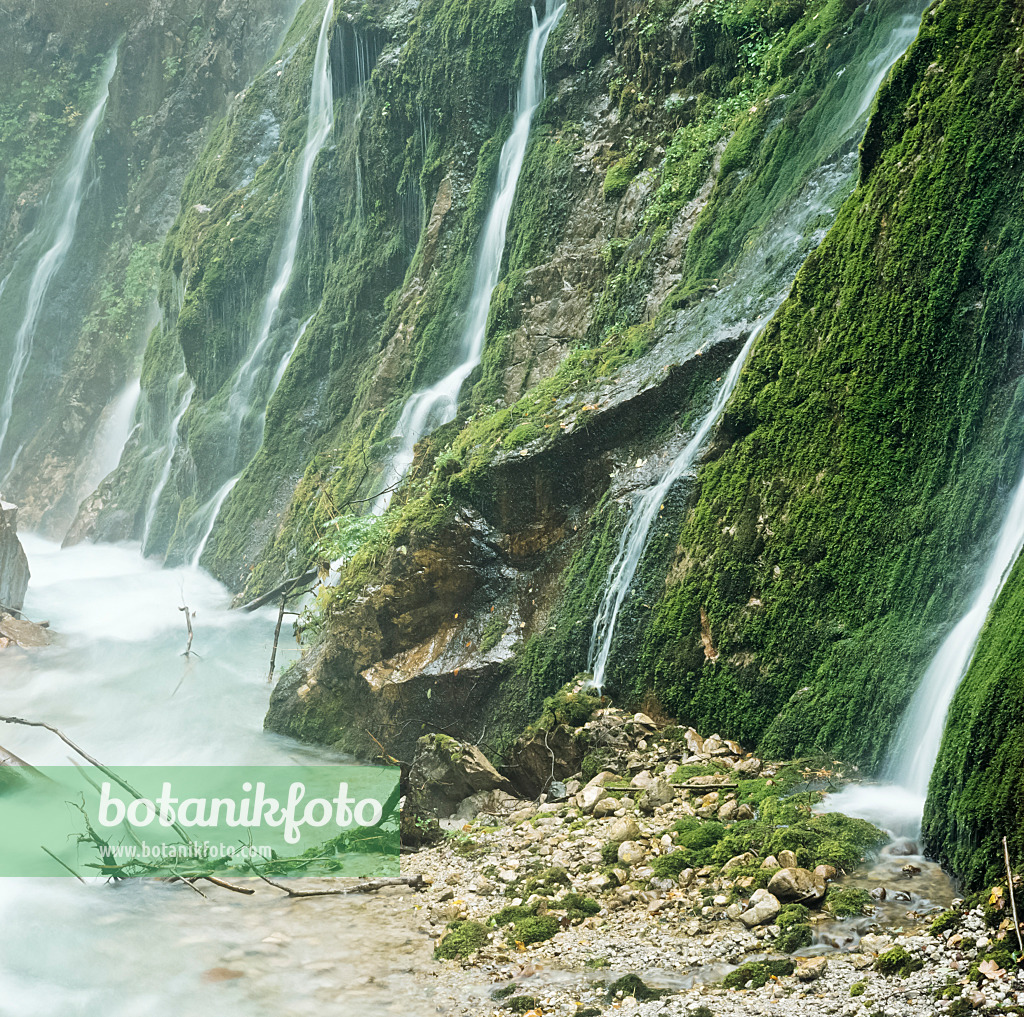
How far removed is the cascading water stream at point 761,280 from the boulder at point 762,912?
3.11m

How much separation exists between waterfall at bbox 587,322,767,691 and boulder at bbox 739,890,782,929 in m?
3.10

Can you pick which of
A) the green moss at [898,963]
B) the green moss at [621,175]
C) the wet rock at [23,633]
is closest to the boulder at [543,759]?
the green moss at [898,963]

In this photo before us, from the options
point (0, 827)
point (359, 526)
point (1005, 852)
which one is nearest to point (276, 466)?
point (359, 526)

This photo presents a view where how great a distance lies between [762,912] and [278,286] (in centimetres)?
1819

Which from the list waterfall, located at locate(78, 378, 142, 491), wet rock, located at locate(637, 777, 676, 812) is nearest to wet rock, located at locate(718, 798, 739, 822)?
wet rock, located at locate(637, 777, 676, 812)

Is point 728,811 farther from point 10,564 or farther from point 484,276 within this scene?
point 10,564

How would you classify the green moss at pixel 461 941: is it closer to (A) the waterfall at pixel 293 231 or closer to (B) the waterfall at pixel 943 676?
(B) the waterfall at pixel 943 676

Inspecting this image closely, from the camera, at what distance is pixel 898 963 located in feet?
12.6

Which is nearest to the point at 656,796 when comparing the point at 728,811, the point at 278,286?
the point at 728,811

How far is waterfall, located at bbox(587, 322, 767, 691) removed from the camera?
768 centimetres

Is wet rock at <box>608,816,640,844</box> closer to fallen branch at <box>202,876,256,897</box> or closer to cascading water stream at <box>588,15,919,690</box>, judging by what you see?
cascading water stream at <box>588,15,919,690</box>

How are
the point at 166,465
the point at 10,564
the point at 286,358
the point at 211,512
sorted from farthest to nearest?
the point at 166,465 < the point at 211,512 < the point at 286,358 < the point at 10,564

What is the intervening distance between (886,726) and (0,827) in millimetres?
6250

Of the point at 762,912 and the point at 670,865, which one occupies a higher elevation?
the point at 762,912
